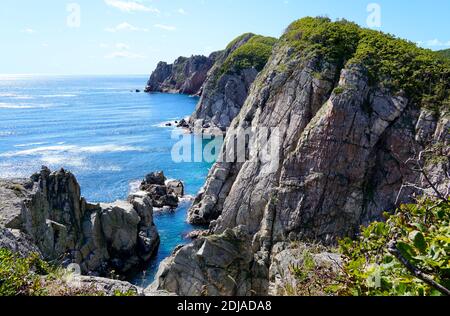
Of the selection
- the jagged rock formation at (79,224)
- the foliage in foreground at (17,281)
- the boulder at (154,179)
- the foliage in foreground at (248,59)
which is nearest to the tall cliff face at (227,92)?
the foliage in foreground at (248,59)

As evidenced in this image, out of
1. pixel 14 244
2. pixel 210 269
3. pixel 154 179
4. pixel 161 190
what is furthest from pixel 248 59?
pixel 14 244

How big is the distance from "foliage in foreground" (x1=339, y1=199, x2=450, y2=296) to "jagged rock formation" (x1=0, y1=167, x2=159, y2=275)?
17658mm

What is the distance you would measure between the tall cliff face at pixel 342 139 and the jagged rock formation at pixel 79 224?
28.3 feet

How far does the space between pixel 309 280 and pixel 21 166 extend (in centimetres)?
7482

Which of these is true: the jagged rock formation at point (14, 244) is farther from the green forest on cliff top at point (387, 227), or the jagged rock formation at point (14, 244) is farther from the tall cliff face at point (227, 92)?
the tall cliff face at point (227, 92)

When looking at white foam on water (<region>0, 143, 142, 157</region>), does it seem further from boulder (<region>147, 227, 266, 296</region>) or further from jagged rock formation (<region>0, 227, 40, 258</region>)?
jagged rock formation (<region>0, 227, 40, 258</region>)

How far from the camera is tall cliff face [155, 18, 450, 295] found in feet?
110

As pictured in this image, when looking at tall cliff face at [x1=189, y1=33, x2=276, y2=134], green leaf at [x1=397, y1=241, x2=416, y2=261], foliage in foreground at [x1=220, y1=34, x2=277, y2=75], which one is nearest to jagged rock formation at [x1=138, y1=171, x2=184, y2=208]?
tall cliff face at [x1=189, y1=33, x2=276, y2=134]

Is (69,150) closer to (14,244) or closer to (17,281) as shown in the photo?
(14,244)

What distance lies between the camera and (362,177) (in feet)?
112

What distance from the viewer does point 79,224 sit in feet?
116

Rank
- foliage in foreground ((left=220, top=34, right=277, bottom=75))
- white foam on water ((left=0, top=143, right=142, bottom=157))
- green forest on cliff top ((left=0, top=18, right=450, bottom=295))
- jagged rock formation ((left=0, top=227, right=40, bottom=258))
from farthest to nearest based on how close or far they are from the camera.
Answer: foliage in foreground ((left=220, top=34, right=277, bottom=75)), white foam on water ((left=0, top=143, right=142, bottom=157)), jagged rock formation ((left=0, top=227, right=40, bottom=258)), green forest on cliff top ((left=0, top=18, right=450, bottom=295))

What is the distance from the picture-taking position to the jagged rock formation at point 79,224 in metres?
23.9
